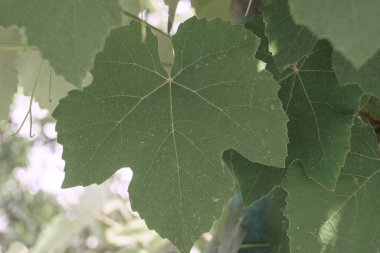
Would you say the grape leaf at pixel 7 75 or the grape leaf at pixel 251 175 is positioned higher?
the grape leaf at pixel 7 75

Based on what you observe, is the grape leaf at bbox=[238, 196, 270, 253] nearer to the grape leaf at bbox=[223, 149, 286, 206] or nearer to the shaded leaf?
the shaded leaf

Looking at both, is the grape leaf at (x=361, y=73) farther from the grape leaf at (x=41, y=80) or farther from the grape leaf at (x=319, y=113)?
the grape leaf at (x=41, y=80)

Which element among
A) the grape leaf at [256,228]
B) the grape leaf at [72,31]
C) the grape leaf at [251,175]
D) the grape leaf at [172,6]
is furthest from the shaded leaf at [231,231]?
the grape leaf at [72,31]

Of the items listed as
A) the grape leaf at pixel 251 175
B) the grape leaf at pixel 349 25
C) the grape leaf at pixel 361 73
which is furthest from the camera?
the grape leaf at pixel 251 175

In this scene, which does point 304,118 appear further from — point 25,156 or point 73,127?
point 25,156

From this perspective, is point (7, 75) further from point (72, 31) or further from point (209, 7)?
point (72, 31)

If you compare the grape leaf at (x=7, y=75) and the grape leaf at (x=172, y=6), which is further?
the grape leaf at (x=7, y=75)

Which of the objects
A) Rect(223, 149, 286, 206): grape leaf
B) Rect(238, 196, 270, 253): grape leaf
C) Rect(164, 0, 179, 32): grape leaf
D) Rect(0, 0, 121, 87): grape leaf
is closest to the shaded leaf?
Rect(238, 196, 270, 253): grape leaf
